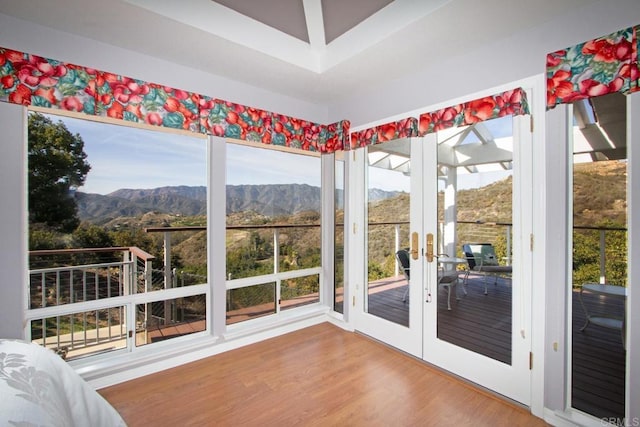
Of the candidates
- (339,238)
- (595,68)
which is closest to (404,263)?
(339,238)

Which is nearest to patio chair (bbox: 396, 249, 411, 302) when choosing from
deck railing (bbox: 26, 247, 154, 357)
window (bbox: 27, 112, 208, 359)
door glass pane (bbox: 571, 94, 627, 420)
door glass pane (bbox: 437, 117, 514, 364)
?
door glass pane (bbox: 437, 117, 514, 364)

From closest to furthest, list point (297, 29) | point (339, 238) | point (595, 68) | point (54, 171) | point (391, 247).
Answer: point (595, 68) → point (54, 171) → point (297, 29) → point (391, 247) → point (339, 238)

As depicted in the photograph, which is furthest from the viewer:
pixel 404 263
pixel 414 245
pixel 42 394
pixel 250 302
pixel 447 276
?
pixel 250 302

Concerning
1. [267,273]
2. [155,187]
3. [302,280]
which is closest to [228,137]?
[155,187]

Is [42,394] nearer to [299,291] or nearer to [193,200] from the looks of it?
[193,200]

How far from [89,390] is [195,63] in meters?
2.40

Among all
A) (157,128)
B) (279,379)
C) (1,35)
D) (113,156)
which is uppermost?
(1,35)

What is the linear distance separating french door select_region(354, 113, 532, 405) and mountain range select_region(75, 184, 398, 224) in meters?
0.34

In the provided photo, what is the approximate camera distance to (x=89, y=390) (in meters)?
1.42

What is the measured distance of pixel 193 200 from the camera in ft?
9.00

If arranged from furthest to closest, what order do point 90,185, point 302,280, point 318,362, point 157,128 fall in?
point 302,280 < point 318,362 < point 157,128 < point 90,185

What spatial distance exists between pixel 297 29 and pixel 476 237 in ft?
7.18

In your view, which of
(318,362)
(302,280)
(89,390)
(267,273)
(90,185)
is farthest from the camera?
(302,280)

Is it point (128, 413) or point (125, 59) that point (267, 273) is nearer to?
point (128, 413)
